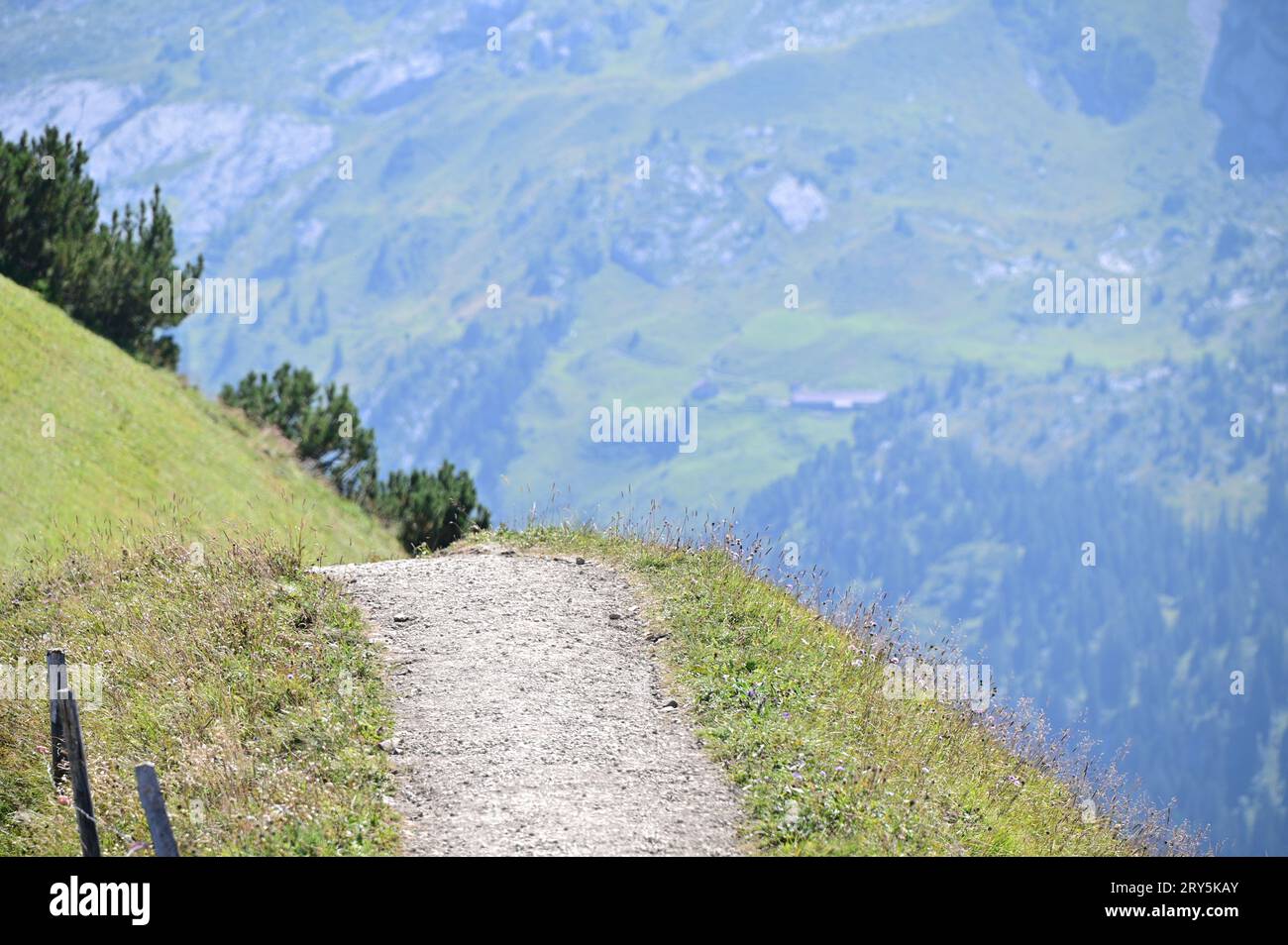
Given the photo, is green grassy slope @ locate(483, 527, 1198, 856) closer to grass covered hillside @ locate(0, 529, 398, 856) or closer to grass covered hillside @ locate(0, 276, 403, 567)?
grass covered hillside @ locate(0, 529, 398, 856)

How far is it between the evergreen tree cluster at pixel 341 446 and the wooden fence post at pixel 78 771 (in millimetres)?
26443

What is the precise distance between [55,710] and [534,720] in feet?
13.6

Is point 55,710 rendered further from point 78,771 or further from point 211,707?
point 211,707

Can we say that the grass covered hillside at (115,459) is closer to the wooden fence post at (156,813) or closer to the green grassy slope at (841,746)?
the green grassy slope at (841,746)

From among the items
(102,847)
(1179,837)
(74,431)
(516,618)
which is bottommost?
(1179,837)

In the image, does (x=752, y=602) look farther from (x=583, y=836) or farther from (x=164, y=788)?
(x=164, y=788)

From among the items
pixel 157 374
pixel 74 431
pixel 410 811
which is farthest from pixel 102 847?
pixel 157 374

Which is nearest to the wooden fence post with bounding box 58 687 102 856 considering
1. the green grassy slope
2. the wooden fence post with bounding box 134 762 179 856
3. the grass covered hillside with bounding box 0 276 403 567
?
the wooden fence post with bounding box 134 762 179 856

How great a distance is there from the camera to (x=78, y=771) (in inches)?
Result: 410

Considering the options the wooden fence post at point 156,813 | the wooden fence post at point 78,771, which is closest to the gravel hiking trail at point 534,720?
the wooden fence post at point 156,813

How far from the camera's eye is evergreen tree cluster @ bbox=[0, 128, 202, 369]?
1510 inches
